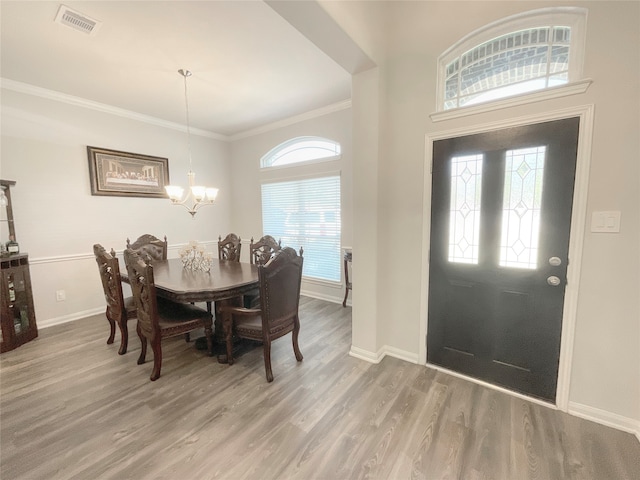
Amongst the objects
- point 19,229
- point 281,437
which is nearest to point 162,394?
point 281,437

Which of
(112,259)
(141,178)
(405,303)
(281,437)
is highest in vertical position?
(141,178)

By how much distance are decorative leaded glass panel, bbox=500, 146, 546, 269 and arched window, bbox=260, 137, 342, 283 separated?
2349 mm

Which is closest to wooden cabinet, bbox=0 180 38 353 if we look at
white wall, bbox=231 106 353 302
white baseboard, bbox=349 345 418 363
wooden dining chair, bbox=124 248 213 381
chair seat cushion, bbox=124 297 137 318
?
chair seat cushion, bbox=124 297 137 318

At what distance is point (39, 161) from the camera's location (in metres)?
3.18

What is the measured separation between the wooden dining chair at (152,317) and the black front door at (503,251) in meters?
2.15

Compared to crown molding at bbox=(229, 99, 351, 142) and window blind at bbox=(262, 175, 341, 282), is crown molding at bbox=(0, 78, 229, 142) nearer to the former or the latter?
crown molding at bbox=(229, 99, 351, 142)

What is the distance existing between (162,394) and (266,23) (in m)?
3.06

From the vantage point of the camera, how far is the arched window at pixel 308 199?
4.07 meters

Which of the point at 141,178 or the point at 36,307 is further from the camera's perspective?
the point at 141,178

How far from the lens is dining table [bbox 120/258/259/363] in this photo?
218 centimetres

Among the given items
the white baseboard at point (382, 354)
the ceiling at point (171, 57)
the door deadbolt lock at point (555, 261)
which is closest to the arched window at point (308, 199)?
the ceiling at point (171, 57)

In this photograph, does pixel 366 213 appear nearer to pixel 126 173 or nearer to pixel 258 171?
pixel 258 171

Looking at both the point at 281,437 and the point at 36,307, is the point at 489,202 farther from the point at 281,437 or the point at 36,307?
the point at 36,307

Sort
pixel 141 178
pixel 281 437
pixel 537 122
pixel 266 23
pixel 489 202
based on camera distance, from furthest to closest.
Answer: pixel 141 178 < pixel 266 23 < pixel 489 202 < pixel 537 122 < pixel 281 437
